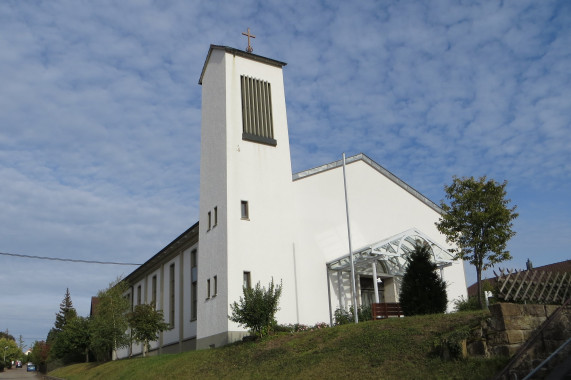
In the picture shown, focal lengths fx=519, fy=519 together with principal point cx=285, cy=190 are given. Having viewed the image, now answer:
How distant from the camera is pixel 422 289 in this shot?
18.9 meters

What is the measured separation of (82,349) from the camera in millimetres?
50469

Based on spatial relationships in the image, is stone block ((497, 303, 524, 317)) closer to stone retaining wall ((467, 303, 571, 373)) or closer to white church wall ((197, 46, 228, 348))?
stone retaining wall ((467, 303, 571, 373))

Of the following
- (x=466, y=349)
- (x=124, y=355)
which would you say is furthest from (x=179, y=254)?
(x=466, y=349)

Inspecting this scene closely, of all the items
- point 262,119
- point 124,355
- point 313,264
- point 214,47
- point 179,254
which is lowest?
point 124,355

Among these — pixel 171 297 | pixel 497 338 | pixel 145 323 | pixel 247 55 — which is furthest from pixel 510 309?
pixel 171 297

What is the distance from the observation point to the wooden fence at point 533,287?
13.4 meters

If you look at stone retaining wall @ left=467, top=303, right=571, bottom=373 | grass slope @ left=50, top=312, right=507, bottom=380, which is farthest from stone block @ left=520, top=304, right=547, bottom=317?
grass slope @ left=50, top=312, right=507, bottom=380

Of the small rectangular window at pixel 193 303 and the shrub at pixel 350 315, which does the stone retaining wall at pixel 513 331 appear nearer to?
the shrub at pixel 350 315

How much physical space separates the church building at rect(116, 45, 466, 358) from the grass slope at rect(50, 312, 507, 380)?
4.05m

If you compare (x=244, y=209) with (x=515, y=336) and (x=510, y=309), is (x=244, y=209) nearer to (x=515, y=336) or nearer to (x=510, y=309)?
(x=510, y=309)

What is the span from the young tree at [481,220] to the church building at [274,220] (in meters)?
4.53

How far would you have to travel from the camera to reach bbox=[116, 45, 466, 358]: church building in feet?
82.3

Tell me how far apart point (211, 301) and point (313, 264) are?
18.3 ft

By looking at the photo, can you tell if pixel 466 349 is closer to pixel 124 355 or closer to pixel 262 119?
pixel 262 119
